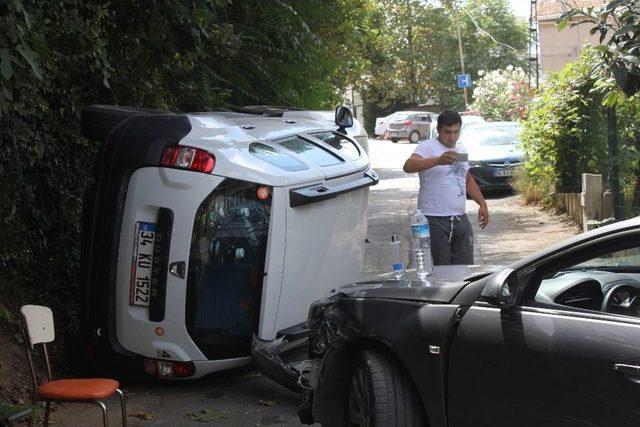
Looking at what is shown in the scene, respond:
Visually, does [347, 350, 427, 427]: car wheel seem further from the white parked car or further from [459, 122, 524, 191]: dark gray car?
the white parked car

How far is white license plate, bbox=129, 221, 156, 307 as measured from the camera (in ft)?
22.5

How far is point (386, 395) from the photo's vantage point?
197 inches

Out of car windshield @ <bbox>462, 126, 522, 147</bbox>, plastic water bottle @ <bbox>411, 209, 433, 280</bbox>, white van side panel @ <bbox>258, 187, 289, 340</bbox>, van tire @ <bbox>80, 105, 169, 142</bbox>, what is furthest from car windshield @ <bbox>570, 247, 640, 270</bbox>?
car windshield @ <bbox>462, 126, 522, 147</bbox>

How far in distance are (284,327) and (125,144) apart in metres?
1.76

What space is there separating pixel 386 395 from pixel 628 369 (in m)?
1.46

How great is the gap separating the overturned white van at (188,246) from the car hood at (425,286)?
1.35m

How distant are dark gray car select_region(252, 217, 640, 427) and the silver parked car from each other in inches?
1851

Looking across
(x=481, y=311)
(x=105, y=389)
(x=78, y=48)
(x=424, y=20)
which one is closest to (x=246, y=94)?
(x=78, y=48)

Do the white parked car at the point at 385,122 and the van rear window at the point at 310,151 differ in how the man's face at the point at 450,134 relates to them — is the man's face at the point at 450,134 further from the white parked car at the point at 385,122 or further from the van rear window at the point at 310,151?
the white parked car at the point at 385,122

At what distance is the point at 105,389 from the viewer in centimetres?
548

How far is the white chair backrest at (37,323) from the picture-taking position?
5.82 metres

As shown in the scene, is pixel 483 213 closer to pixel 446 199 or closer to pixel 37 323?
pixel 446 199

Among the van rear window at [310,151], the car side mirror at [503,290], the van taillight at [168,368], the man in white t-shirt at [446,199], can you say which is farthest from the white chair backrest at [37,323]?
the man in white t-shirt at [446,199]

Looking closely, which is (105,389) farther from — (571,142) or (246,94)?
(571,142)
